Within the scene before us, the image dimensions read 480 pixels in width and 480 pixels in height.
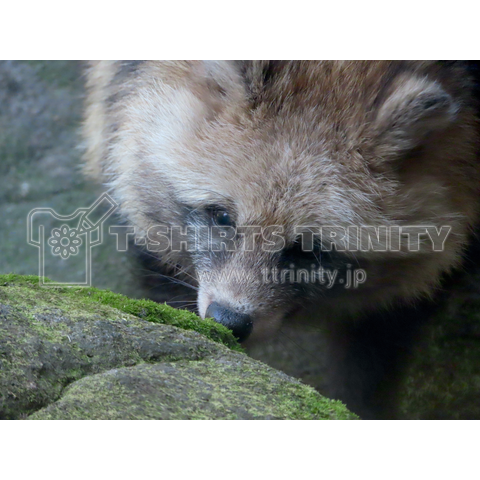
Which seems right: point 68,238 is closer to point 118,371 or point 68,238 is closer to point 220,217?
point 220,217

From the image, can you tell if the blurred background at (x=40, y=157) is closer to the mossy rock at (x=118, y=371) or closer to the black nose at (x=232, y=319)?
the black nose at (x=232, y=319)

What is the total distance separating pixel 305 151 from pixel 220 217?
46 centimetres

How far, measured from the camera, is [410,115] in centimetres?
204

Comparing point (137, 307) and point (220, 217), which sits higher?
point (220, 217)

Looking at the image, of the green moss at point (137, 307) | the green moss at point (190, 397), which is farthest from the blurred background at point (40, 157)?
the green moss at point (190, 397)

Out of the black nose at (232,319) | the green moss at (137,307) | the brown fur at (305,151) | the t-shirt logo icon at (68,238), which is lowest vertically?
the black nose at (232,319)

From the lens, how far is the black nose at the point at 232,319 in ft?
6.91

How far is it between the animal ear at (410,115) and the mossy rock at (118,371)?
104cm

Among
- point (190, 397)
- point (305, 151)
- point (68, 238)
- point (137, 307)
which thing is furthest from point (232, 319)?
point (68, 238)

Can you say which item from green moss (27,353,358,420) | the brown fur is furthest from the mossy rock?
the brown fur

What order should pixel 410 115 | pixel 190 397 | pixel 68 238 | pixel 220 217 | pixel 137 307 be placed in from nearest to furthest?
1. pixel 190 397
2. pixel 137 307
3. pixel 410 115
4. pixel 220 217
5. pixel 68 238

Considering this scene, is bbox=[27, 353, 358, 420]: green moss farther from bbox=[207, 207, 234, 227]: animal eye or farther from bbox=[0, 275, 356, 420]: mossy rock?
bbox=[207, 207, 234, 227]: animal eye

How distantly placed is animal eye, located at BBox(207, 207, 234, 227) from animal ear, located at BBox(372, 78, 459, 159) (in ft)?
2.14

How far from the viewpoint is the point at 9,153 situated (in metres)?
4.16
